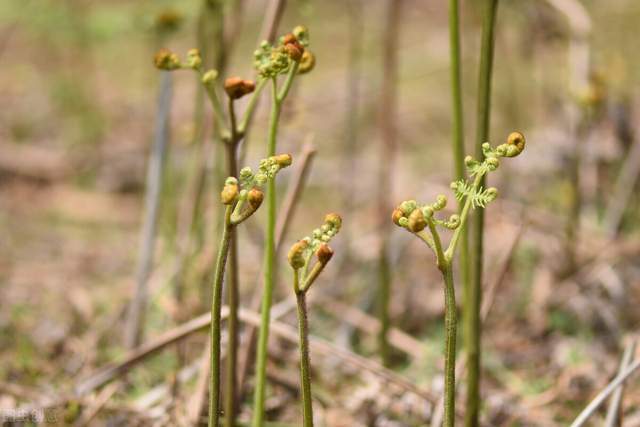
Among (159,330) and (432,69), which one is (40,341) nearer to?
(159,330)

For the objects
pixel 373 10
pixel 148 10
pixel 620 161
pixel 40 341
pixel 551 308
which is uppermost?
pixel 373 10

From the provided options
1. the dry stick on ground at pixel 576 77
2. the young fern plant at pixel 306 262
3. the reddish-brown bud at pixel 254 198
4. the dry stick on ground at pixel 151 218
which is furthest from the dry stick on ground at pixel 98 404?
the dry stick on ground at pixel 576 77

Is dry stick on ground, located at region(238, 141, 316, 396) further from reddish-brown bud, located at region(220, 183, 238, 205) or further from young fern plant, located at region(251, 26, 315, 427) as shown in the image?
reddish-brown bud, located at region(220, 183, 238, 205)

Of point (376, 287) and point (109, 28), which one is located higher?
point (109, 28)

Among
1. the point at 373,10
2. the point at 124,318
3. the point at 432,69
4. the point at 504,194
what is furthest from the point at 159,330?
the point at 373,10

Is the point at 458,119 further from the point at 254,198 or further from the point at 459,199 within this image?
the point at 254,198

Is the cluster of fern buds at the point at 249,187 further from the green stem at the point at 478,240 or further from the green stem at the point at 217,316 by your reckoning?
the green stem at the point at 478,240
